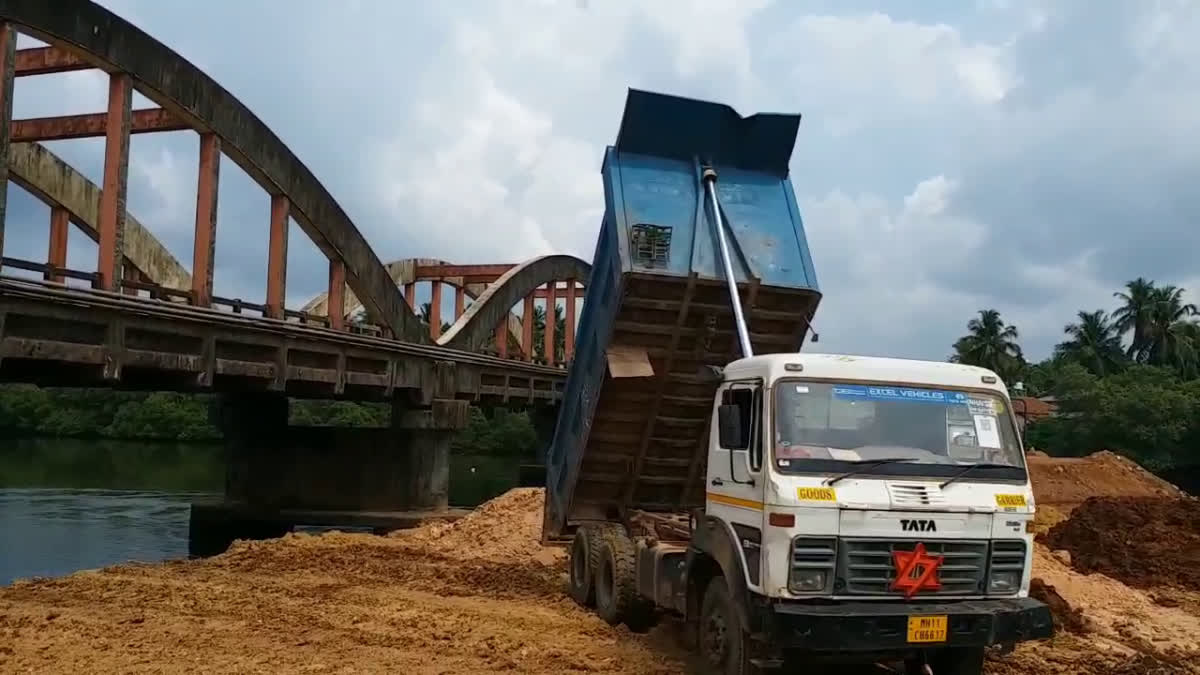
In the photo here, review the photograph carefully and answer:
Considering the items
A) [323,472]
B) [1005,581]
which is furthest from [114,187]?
[1005,581]

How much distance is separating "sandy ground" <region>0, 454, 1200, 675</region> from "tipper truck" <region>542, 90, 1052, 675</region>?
35.9 inches

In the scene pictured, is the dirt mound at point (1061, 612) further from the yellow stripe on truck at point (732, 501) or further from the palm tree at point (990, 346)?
the palm tree at point (990, 346)

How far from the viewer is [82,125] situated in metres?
19.6

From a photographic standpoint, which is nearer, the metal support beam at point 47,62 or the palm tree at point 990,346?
the metal support beam at point 47,62

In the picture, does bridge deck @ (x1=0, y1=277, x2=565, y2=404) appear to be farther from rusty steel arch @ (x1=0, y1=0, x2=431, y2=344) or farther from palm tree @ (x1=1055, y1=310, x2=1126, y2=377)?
palm tree @ (x1=1055, y1=310, x2=1126, y2=377)

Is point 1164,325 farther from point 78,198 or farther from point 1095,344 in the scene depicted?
point 78,198

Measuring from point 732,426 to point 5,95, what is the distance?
39.0 ft

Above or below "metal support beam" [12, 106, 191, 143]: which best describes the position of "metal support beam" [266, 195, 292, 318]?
below

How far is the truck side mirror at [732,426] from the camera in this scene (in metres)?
6.91

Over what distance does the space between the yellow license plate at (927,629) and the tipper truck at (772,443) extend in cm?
1

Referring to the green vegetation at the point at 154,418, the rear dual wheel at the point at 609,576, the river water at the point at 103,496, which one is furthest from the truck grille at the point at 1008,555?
the green vegetation at the point at 154,418

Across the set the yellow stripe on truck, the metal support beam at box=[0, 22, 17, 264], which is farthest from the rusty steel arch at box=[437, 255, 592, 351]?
the yellow stripe on truck

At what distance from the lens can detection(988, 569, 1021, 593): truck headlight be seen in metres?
6.59

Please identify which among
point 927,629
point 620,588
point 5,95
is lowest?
point 620,588
